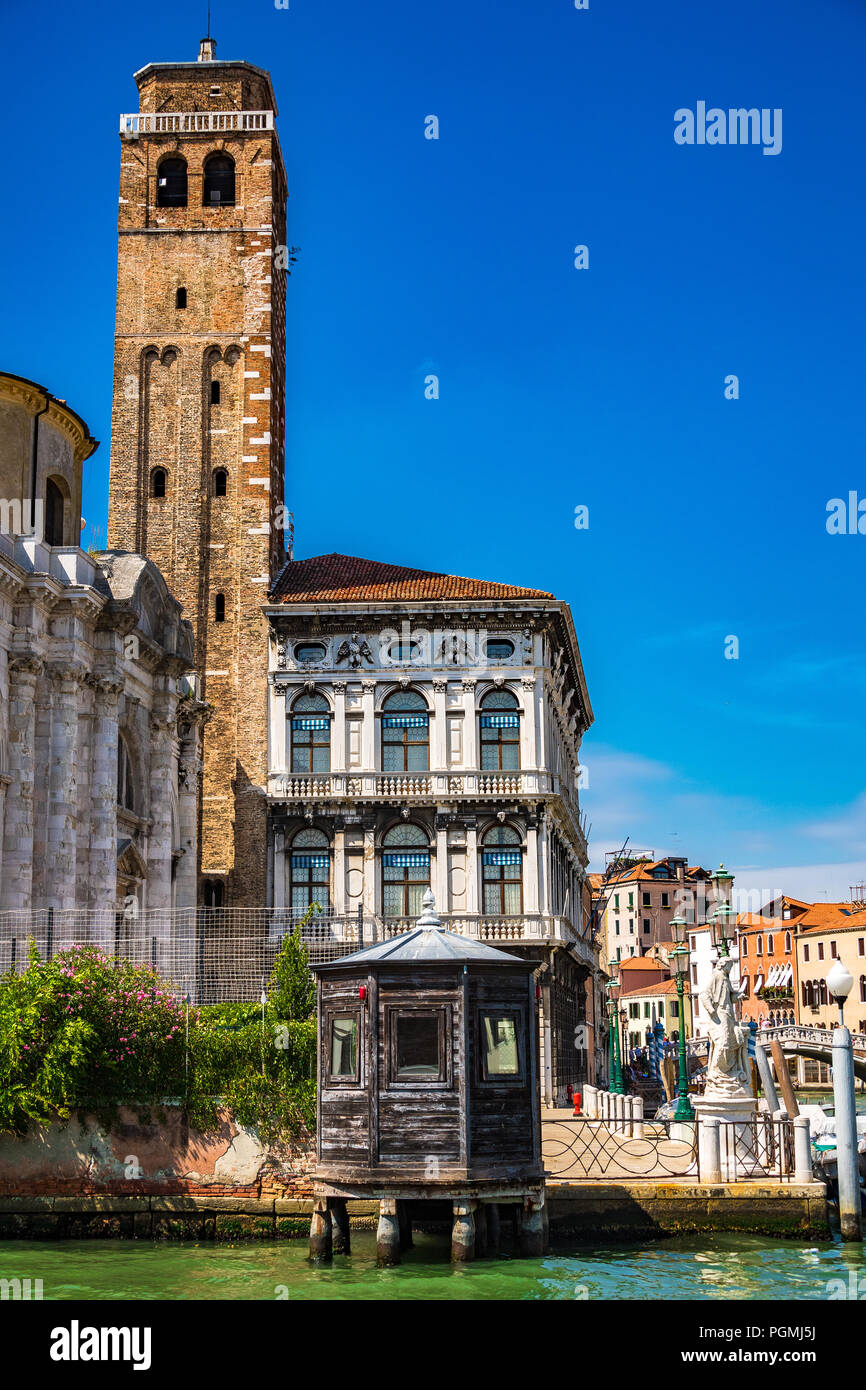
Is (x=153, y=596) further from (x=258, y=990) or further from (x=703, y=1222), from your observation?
(x=703, y=1222)

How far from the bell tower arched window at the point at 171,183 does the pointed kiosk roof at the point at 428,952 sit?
32.9 metres

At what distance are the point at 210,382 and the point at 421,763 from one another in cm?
1307

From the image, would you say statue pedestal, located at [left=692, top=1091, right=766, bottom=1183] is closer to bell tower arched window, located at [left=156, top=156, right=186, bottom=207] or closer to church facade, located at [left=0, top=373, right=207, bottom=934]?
church facade, located at [left=0, top=373, right=207, bottom=934]

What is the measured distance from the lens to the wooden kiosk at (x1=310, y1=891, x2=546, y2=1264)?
1845 cm

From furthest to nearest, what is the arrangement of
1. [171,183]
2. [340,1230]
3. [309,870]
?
[171,183], [309,870], [340,1230]

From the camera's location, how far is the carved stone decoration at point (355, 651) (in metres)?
42.2

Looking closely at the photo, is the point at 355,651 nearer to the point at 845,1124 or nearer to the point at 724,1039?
the point at 724,1039

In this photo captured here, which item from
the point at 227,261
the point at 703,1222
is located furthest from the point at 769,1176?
the point at 227,261

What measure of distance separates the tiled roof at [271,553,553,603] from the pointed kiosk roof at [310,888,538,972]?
22.8m

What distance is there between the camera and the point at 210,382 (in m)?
45.4

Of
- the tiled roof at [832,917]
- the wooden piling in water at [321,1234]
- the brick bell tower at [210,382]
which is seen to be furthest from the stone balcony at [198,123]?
the tiled roof at [832,917]

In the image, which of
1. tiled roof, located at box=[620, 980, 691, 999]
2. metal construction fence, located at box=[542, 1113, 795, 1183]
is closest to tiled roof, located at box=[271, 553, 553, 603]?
metal construction fence, located at box=[542, 1113, 795, 1183]

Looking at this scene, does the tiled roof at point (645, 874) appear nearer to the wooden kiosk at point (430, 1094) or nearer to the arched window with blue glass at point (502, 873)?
the arched window with blue glass at point (502, 873)

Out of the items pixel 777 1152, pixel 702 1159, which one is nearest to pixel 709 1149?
pixel 702 1159
